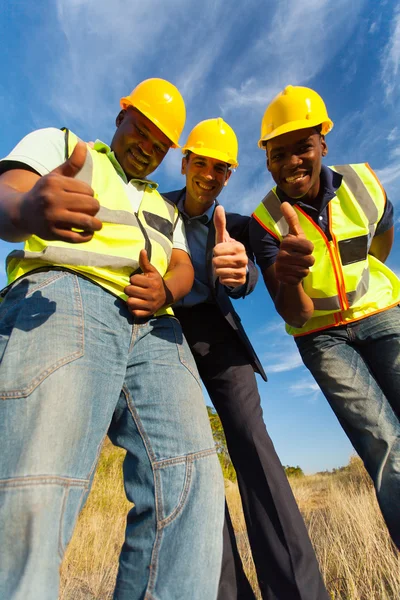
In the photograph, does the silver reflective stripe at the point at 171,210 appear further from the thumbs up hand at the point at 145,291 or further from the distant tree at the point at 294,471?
the distant tree at the point at 294,471

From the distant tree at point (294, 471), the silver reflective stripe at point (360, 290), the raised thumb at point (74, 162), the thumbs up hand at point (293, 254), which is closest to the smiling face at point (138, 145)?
the thumbs up hand at point (293, 254)

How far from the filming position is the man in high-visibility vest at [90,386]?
120cm

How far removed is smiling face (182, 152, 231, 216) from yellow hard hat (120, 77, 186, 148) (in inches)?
24.5

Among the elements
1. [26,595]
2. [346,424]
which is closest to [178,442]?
[26,595]

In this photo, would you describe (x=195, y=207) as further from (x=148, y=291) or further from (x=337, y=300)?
(x=148, y=291)

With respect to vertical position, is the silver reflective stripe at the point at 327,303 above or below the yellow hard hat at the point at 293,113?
below

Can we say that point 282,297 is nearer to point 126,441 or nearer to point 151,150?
point 151,150

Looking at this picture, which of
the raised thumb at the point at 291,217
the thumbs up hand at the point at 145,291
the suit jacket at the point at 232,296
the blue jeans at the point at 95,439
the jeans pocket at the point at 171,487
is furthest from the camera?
the suit jacket at the point at 232,296

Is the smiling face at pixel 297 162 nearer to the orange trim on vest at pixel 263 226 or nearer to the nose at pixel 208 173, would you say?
the orange trim on vest at pixel 263 226

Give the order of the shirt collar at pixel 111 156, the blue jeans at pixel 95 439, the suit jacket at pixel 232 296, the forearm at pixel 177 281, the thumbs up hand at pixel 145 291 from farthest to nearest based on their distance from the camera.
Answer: the suit jacket at pixel 232 296 < the shirt collar at pixel 111 156 < the forearm at pixel 177 281 < the thumbs up hand at pixel 145 291 < the blue jeans at pixel 95 439

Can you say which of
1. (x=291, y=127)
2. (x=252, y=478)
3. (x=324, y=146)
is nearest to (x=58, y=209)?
(x=252, y=478)

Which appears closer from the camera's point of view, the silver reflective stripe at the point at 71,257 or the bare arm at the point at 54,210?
the bare arm at the point at 54,210

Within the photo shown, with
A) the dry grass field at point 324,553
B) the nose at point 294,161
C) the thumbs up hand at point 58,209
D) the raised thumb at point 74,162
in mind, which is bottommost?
the dry grass field at point 324,553

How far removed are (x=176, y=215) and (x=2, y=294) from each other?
112cm
